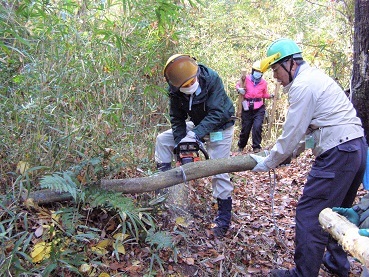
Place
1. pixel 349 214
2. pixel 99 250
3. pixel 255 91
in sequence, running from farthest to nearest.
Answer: pixel 255 91
pixel 99 250
pixel 349 214

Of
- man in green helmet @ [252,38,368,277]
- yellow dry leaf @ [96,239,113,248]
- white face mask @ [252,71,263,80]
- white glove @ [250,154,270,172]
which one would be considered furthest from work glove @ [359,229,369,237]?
white face mask @ [252,71,263,80]

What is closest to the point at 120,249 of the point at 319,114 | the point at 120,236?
the point at 120,236

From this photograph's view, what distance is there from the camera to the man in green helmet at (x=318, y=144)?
9.89 feet

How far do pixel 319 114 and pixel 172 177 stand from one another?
1.41 metres

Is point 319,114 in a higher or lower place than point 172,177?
higher

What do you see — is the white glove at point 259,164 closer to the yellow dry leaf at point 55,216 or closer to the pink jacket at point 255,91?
the yellow dry leaf at point 55,216

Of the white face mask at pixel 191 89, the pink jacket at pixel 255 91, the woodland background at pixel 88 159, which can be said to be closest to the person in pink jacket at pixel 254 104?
the pink jacket at pixel 255 91

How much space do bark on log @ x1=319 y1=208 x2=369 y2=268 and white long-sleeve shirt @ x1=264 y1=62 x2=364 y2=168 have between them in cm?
93

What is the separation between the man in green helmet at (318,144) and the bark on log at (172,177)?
1.53 feet

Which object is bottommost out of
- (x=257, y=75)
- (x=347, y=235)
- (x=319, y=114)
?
(x=257, y=75)

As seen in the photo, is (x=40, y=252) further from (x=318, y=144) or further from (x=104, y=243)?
(x=318, y=144)

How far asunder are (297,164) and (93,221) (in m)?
5.41

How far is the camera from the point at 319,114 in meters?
3.08

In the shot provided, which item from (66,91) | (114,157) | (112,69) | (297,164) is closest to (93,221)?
(114,157)
